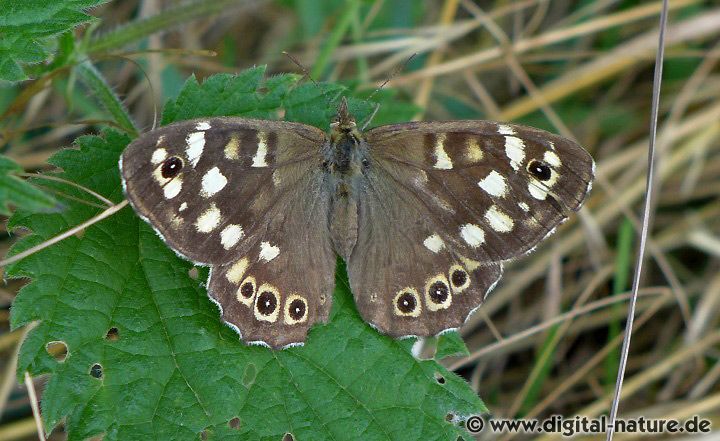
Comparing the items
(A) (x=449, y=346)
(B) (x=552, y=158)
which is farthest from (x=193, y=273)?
(B) (x=552, y=158)

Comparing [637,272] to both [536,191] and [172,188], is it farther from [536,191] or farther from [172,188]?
[172,188]

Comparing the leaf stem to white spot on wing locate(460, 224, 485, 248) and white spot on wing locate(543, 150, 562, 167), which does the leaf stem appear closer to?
white spot on wing locate(460, 224, 485, 248)

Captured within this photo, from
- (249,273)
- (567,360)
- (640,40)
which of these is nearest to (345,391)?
(249,273)

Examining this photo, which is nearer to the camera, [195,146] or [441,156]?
[195,146]

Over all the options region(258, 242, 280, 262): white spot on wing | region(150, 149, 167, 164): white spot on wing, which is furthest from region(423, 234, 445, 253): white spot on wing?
region(150, 149, 167, 164): white spot on wing

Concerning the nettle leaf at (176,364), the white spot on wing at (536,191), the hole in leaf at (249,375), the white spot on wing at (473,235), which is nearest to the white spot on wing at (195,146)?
the nettle leaf at (176,364)

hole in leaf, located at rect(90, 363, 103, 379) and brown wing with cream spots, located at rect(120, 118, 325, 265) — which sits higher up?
brown wing with cream spots, located at rect(120, 118, 325, 265)
